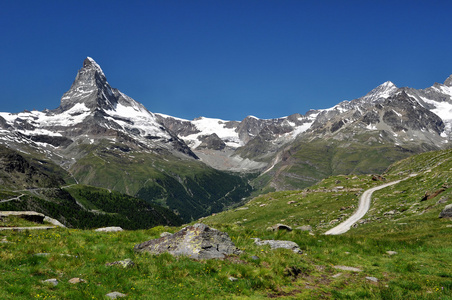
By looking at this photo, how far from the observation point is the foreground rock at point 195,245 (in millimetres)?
19141

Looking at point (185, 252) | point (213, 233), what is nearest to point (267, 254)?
point (213, 233)

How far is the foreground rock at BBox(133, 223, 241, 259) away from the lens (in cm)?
1914

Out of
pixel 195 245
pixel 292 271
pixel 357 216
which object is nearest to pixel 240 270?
pixel 292 271

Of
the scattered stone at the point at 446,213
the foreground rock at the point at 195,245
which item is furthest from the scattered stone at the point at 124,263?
the scattered stone at the point at 446,213

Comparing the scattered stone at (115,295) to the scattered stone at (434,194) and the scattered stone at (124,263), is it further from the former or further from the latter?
the scattered stone at (434,194)

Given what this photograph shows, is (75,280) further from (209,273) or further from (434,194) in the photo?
(434,194)

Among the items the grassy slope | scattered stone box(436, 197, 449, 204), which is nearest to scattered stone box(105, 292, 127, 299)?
the grassy slope

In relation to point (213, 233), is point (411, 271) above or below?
below

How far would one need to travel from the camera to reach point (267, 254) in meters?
20.7

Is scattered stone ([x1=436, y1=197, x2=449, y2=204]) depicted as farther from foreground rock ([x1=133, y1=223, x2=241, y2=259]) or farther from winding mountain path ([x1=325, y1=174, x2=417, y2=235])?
foreground rock ([x1=133, y1=223, x2=241, y2=259])

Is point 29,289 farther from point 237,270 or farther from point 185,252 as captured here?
point 237,270

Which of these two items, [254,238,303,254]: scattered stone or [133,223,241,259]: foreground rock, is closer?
[133,223,241,259]: foreground rock

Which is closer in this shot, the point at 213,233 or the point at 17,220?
the point at 213,233

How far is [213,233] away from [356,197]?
61.3 meters
